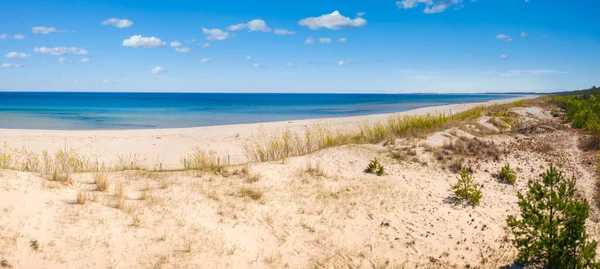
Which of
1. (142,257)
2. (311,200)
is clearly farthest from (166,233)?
(311,200)

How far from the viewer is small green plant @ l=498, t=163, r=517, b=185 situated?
10367 millimetres

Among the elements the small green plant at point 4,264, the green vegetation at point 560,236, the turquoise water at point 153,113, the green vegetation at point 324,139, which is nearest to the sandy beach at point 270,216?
the small green plant at point 4,264

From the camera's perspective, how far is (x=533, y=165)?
39.1 feet

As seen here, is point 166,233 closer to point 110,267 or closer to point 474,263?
point 110,267

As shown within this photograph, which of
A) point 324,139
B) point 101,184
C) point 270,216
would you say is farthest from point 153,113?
point 270,216

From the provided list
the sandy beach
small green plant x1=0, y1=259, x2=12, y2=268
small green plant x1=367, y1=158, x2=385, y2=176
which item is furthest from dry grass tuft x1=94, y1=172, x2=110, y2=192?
small green plant x1=367, y1=158, x2=385, y2=176

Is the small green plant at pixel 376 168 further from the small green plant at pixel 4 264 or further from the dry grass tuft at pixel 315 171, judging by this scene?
the small green plant at pixel 4 264

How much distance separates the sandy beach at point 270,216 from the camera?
5602mm

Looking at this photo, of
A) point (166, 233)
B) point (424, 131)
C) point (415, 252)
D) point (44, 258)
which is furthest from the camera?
point (424, 131)

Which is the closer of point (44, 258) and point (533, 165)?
point (44, 258)

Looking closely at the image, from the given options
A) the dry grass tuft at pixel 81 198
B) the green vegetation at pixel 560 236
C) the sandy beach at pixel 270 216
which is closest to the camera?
the green vegetation at pixel 560 236

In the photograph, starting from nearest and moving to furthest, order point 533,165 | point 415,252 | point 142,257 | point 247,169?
1. point 142,257
2. point 415,252
3. point 247,169
4. point 533,165

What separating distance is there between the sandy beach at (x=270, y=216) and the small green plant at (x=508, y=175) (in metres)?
0.16

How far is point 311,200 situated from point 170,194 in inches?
120
